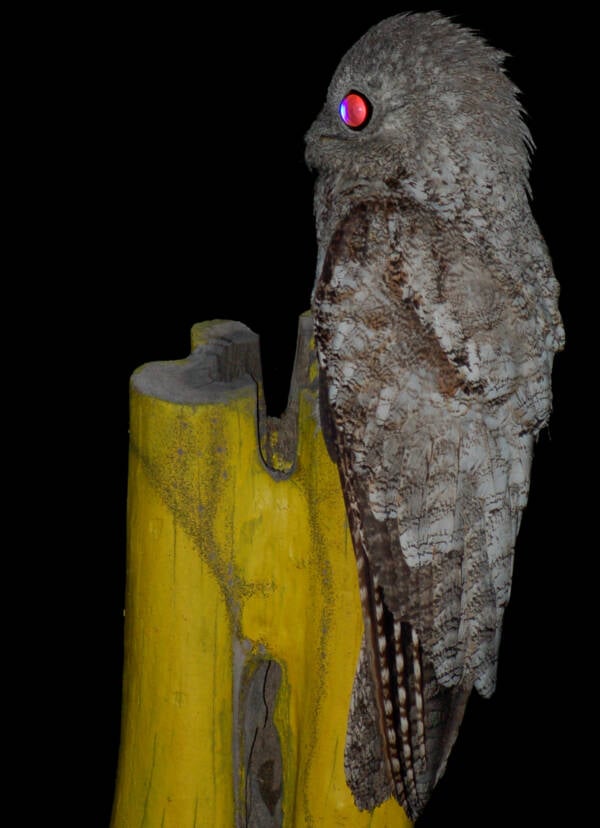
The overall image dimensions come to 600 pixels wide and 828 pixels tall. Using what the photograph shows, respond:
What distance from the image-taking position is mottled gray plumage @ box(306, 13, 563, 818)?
2893 millimetres

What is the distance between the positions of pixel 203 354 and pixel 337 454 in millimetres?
539

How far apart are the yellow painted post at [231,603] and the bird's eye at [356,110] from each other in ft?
1.56

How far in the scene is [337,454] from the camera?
2.99 meters

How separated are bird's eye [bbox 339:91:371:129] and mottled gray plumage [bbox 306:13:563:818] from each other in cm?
1

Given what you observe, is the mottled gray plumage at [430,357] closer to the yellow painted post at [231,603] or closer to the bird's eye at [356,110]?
the bird's eye at [356,110]

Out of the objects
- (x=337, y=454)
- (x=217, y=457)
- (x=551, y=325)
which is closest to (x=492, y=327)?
(x=551, y=325)

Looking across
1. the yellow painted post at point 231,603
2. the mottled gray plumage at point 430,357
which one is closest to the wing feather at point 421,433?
the mottled gray plumage at point 430,357

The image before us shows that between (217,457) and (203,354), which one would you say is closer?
(217,457)

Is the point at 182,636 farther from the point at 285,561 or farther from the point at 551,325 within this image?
the point at 551,325

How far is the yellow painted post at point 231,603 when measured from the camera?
3.13 metres

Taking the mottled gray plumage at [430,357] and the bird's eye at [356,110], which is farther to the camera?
the bird's eye at [356,110]

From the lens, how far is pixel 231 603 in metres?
3.23

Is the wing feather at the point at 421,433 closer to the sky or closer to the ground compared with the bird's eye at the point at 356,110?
closer to the ground

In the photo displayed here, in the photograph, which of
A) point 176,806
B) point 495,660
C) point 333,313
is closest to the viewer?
point 333,313
